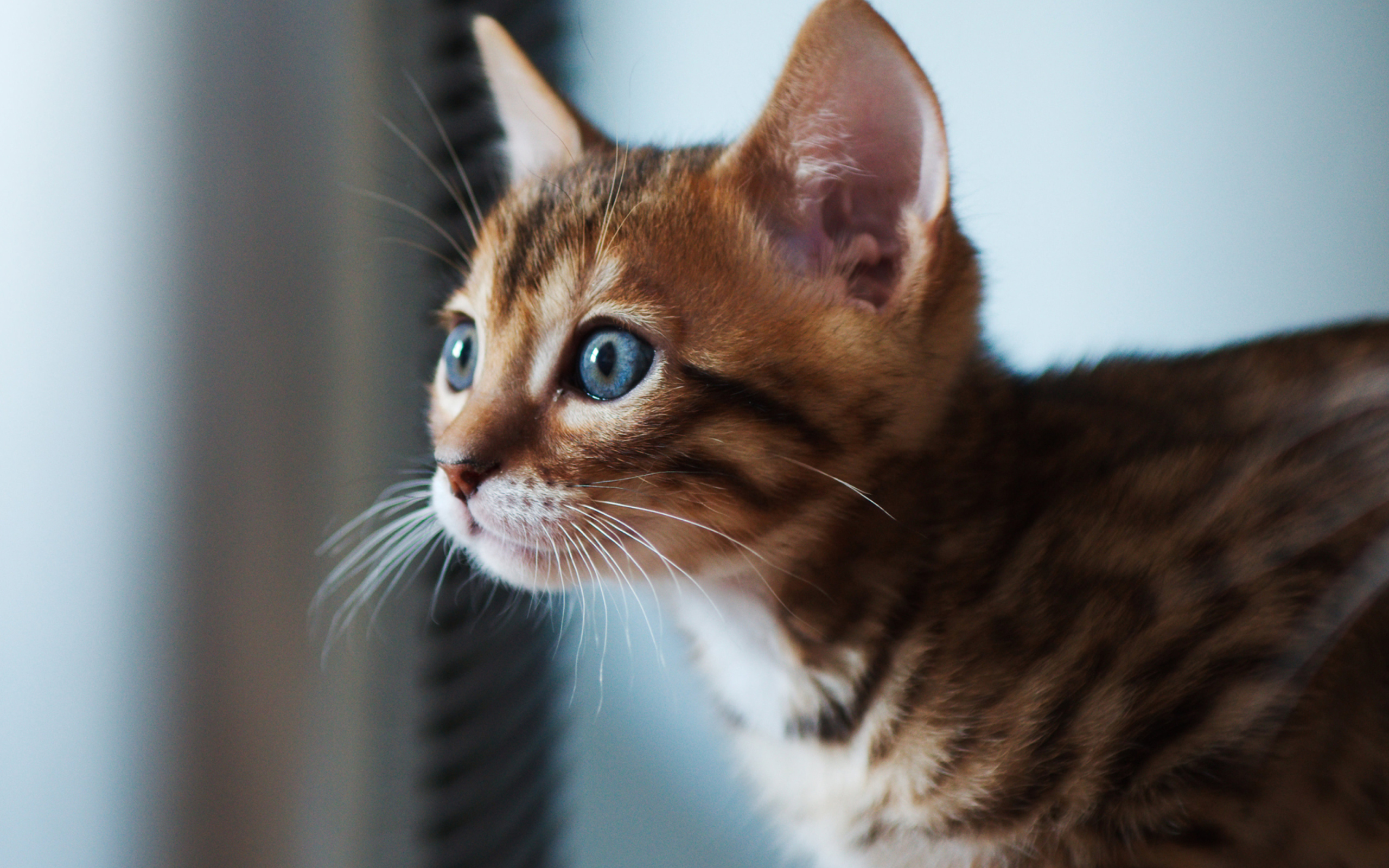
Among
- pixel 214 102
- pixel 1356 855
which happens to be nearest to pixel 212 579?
pixel 214 102

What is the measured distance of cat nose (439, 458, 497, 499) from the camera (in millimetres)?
634

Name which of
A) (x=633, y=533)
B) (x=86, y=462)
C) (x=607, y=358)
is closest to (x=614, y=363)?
(x=607, y=358)

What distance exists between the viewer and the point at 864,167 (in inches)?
25.0

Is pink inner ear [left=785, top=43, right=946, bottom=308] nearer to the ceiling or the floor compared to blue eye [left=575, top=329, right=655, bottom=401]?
nearer to the ceiling

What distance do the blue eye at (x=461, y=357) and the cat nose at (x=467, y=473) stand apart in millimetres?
163

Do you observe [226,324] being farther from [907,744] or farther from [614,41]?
[907,744]

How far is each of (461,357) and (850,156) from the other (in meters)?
0.36

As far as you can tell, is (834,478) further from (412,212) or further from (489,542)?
(412,212)

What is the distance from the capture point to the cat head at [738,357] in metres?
0.62

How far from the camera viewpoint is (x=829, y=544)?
667mm

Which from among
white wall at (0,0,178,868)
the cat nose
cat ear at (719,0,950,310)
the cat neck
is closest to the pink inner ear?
cat ear at (719,0,950,310)

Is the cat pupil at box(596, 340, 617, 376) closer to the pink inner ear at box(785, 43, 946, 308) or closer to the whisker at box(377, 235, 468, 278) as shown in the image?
the pink inner ear at box(785, 43, 946, 308)

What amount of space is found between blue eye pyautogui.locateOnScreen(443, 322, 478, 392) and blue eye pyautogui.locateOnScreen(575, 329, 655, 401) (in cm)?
18

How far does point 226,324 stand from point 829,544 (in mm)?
527
